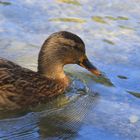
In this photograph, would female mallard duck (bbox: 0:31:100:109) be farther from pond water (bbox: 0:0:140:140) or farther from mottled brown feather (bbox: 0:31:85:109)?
pond water (bbox: 0:0:140:140)

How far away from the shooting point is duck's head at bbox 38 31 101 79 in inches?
307

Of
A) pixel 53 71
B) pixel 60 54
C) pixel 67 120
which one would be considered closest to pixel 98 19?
pixel 60 54

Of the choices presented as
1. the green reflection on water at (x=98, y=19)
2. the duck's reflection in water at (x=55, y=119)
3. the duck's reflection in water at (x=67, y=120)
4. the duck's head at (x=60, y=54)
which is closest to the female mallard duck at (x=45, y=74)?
the duck's head at (x=60, y=54)

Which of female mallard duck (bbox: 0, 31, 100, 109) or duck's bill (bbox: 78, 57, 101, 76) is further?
duck's bill (bbox: 78, 57, 101, 76)

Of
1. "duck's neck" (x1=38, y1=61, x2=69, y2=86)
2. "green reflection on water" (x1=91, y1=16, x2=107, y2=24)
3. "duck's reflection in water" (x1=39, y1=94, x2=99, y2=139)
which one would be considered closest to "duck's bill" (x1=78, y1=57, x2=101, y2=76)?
"duck's neck" (x1=38, y1=61, x2=69, y2=86)

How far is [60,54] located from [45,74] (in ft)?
1.06

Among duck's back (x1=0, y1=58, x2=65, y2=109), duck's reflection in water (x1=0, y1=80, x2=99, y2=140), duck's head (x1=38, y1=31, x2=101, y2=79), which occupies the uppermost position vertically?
duck's head (x1=38, y1=31, x2=101, y2=79)

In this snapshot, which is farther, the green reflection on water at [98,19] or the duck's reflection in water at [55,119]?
the green reflection on water at [98,19]

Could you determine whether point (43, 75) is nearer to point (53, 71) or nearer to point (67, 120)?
point (53, 71)

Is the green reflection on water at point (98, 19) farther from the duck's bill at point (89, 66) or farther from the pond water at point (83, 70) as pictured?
the duck's bill at point (89, 66)

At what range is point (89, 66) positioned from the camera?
316 inches

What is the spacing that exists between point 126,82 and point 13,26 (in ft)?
7.90

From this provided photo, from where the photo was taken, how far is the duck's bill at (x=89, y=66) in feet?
26.2

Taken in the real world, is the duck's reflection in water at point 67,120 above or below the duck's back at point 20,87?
below
